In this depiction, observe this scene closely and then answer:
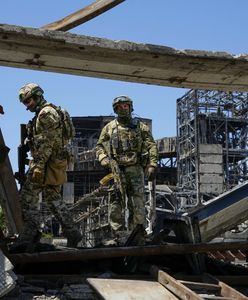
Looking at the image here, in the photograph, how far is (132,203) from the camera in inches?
280

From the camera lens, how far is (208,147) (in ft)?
123

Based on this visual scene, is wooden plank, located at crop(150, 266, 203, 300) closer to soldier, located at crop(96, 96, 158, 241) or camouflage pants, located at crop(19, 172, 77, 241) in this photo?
camouflage pants, located at crop(19, 172, 77, 241)

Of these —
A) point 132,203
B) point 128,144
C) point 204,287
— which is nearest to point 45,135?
point 128,144

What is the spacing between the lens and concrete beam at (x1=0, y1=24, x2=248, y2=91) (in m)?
4.48

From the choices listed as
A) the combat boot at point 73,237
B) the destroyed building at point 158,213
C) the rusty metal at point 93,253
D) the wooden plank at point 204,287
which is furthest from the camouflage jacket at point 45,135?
the wooden plank at point 204,287

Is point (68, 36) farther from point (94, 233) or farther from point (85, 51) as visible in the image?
point (94, 233)

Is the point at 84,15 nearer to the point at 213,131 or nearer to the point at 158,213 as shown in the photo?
the point at 158,213

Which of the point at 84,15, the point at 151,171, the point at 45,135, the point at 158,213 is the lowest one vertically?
the point at 158,213

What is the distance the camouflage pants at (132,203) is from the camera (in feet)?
22.6

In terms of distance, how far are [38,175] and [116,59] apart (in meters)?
1.83

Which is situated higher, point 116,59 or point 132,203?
point 116,59

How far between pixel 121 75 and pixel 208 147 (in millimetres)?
32771

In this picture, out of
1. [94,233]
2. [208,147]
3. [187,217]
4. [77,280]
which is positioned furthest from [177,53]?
[208,147]

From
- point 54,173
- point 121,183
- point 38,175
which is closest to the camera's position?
point 38,175
